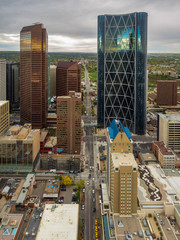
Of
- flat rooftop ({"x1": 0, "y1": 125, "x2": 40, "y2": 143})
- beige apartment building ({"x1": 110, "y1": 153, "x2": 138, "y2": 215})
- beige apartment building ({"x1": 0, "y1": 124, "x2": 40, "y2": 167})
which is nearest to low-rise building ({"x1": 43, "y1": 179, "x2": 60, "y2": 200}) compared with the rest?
beige apartment building ({"x1": 0, "y1": 124, "x2": 40, "y2": 167})

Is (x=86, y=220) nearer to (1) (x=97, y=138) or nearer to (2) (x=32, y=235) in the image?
(2) (x=32, y=235)

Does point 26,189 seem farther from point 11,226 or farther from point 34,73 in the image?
point 34,73

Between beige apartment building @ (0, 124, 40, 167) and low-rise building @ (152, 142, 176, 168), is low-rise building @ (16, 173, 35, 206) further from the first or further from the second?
low-rise building @ (152, 142, 176, 168)

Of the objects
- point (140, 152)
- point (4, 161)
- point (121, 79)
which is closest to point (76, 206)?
point (4, 161)

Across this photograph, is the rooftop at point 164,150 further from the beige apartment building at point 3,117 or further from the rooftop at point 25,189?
the beige apartment building at point 3,117

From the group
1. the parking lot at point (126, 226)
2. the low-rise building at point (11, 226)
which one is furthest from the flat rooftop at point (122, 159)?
the low-rise building at point (11, 226)
